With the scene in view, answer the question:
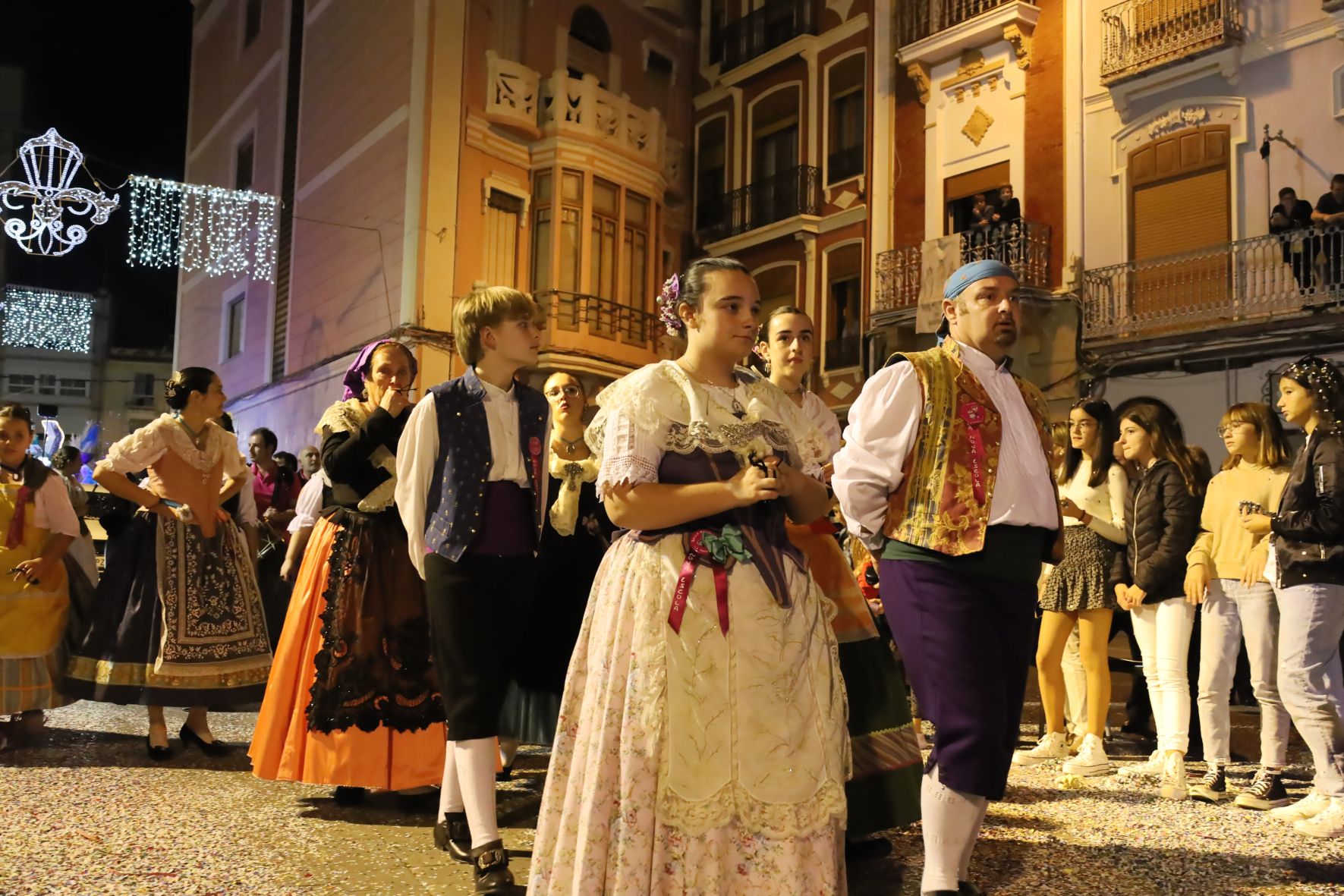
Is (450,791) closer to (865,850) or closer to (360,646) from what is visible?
(360,646)

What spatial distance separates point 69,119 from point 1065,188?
669 inches

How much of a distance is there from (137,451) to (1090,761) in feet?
15.3

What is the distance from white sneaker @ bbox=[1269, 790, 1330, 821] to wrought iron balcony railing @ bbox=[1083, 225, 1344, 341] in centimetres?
925

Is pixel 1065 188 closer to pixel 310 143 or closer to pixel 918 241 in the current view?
pixel 918 241

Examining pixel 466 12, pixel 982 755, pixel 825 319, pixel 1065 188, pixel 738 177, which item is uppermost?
pixel 466 12

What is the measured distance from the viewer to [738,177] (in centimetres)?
1888

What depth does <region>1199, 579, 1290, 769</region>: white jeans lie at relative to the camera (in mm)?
4727

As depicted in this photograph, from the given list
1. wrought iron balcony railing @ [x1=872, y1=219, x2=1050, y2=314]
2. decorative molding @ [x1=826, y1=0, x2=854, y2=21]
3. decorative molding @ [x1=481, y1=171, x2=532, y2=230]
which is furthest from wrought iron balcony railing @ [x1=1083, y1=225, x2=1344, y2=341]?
decorative molding @ [x1=481, y1=171, x2=532, y2=230]

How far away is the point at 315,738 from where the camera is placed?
4031 mm

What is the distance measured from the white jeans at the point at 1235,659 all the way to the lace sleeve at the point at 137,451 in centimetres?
490

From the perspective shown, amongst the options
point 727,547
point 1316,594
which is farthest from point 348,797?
point 1316,594

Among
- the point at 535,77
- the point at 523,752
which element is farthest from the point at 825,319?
the point at 523,752

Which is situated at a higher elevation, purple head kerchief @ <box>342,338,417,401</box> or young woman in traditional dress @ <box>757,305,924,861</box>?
purple head kerchief @ <box>342,338,417,401</box>

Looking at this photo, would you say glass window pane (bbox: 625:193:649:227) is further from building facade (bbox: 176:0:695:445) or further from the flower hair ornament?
the flower hair ornament
